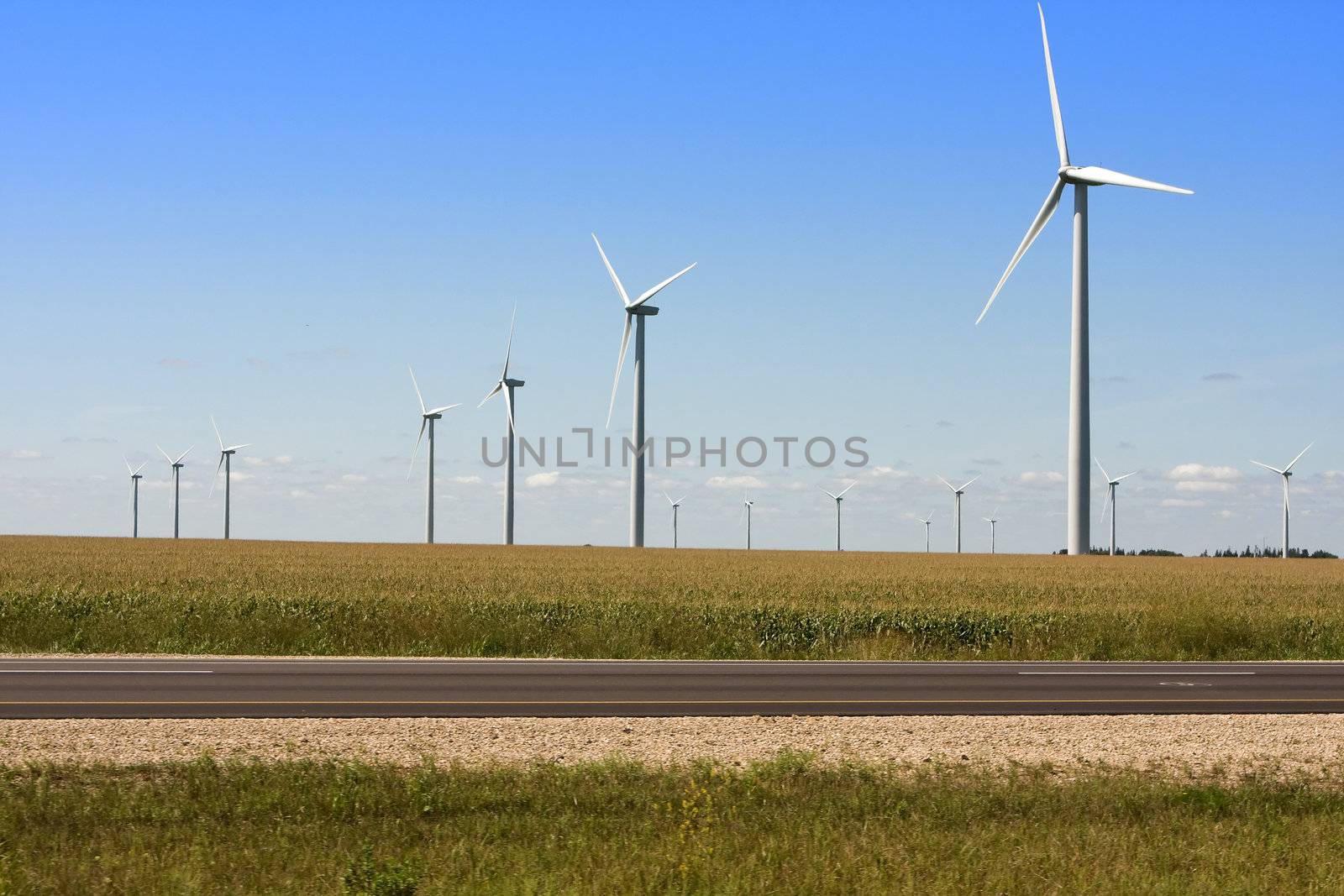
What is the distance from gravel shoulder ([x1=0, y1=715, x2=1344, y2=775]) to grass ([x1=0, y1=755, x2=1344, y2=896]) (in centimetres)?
93

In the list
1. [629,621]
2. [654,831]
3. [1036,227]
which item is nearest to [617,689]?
[629,621]

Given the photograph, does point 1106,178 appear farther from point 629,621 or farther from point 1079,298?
point 629,621

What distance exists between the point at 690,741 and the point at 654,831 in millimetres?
5146

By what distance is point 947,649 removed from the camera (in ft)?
106

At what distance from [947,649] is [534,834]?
23.0 m

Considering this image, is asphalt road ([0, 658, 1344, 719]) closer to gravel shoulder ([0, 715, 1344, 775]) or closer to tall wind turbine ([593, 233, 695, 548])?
gravel shoulder ([0, 715, 1344, 775])

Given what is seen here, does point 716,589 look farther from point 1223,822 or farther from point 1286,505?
point 1286,505

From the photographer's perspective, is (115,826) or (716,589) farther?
(716,589)

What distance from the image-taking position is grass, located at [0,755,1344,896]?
371 inches

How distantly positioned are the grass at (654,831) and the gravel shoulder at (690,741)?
933 mm

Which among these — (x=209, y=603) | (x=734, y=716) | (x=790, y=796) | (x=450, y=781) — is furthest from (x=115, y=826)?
(x=209, y=603)

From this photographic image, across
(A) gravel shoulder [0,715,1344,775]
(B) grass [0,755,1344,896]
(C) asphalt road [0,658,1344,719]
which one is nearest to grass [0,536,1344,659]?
(C) asphalt road [0,658,1344,719]

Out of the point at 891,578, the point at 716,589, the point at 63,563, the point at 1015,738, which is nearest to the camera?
the point at 1015,738

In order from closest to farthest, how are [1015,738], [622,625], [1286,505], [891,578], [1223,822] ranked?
[1223,822] → [1015,738] → [622,625] → [891,578] → [1286,505]
